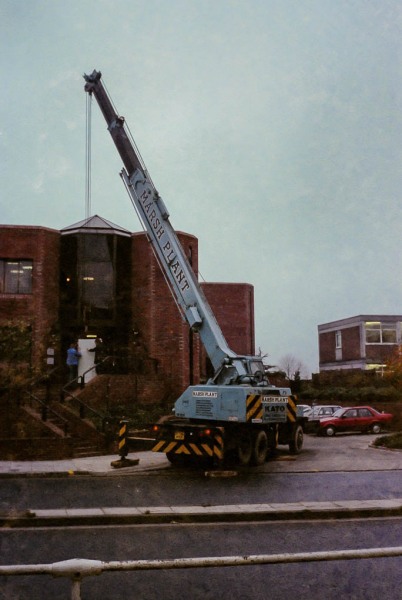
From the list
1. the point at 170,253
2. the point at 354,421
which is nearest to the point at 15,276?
the point at 170,253

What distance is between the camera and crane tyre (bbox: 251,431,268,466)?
16.8m

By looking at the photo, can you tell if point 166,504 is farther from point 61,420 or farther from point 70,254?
point 70,254

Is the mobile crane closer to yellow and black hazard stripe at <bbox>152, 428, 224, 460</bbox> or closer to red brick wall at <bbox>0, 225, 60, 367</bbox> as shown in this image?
yellow and black hazard stripe at <bbox>152, 428, 224, 460</bbox>

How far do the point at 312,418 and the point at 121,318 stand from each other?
404 inches

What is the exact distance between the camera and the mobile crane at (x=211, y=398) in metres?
16.0

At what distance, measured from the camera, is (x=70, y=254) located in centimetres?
3020

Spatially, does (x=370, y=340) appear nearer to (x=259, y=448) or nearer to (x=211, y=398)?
(x=259, y=448)

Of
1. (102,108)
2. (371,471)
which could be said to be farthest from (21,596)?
(102,108)

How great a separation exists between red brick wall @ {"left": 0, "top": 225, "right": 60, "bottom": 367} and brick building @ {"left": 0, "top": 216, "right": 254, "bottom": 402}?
4 centimetres

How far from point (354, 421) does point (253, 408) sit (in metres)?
15.3

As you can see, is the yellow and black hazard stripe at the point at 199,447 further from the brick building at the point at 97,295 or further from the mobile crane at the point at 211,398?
the brick building at the point at 97,295

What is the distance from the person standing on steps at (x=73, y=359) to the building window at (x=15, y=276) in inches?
134

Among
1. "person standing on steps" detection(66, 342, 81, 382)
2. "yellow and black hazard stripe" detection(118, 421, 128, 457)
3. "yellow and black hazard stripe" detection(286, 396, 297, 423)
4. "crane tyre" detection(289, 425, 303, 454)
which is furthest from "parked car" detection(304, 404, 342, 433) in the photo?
"yellow and black hazard stripe" detection(118, 421, 128, 457)

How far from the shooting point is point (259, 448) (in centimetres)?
1708
